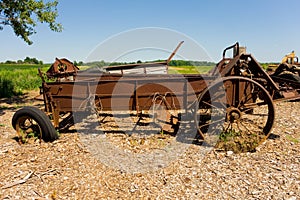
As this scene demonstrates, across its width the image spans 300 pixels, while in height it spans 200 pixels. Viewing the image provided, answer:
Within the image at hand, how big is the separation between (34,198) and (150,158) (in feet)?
6.46

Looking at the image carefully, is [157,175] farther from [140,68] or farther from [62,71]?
[62,71]

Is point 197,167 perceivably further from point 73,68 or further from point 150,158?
point 73,68

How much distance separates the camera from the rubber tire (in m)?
4.57

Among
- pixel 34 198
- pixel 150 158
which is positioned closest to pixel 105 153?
pixel 150 158

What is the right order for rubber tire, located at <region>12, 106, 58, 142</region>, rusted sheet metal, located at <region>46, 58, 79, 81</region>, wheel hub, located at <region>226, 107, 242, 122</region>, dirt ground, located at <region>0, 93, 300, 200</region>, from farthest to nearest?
rusted sheet metal, located at <region>46, 58, 79, 81</region>, rubber tire, located at <region>12, 106, 58, 142</region>, wheel hub, located at <region>226, 107, 242, 122</region>, dirt ground, located at <region>0, 93, 300, 200</region>

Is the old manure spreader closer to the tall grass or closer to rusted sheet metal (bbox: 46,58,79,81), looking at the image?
rusted sheet metal (bbox: 46,58,79,81)

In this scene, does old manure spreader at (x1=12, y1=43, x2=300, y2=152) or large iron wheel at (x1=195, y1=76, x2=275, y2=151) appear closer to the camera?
large iron wheel at (x1=195, y1=76, x2=275, y2=151)

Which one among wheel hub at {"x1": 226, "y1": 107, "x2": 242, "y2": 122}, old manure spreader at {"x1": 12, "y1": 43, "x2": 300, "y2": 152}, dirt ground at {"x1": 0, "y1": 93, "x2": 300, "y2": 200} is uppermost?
old manure spreader at {"x1": 12, "y1": 43, "x2": 300, "y2": 152}

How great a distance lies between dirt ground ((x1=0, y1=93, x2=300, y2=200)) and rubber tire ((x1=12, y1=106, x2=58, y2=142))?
0.66ft

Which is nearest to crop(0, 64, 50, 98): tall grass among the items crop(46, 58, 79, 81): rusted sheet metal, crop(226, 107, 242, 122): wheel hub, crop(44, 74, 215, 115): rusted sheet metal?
crop(46, 58, 79, 81): rusted sheet metal

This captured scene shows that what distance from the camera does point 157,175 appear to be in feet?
12.0

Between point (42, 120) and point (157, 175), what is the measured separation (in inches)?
102

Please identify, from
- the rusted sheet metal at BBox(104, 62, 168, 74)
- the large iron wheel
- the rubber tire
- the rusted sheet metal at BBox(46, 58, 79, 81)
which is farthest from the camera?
the rusted sheet metal at BBox(104, 62, 168, 74)

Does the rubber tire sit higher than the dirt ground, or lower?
higher
